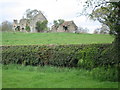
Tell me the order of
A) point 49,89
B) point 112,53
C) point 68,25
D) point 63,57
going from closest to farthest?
point 49,89, point 112,53, point 63,57, point 68,25

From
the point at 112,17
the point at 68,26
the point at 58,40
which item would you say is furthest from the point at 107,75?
the point at 68,26

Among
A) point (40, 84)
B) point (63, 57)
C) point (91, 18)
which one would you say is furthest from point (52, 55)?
point (40, 84)

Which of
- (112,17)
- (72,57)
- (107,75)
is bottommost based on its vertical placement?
(107,75)

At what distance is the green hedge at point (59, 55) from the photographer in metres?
10.6

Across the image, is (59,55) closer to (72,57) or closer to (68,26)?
(72,57)

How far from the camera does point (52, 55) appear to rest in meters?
12.5

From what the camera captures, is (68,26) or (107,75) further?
(68,26)

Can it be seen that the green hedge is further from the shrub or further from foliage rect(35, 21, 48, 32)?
foliage rect(35, 21, 48, 32)

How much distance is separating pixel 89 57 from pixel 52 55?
109 inches

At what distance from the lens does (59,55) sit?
40.4 feet

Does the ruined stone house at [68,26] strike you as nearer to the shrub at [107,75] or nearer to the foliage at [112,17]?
the foliage at [112,17]

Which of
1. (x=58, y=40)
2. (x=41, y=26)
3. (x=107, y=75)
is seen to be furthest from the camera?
(x=41, y=26)

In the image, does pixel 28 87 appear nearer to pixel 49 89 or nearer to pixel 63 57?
pixel 49 89

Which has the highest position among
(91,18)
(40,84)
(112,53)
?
(91,18)
